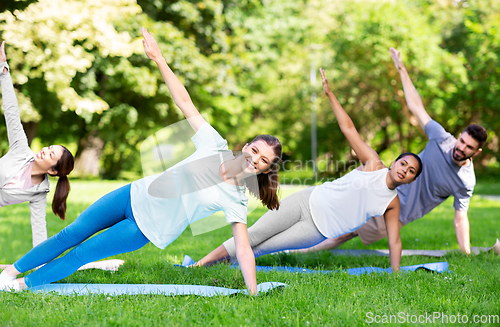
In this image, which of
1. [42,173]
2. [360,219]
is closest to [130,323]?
[42,173]

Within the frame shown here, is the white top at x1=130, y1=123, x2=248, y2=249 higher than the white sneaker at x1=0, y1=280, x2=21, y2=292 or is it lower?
higher

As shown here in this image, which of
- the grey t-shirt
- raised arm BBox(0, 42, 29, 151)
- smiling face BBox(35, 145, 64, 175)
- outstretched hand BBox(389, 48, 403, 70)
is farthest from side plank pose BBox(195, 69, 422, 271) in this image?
raised arm BBox(0, 42, 29, 151)

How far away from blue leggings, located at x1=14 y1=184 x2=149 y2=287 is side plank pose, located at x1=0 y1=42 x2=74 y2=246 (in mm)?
562

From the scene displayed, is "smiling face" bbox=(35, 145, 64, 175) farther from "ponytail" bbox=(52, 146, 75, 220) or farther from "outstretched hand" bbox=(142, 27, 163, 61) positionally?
"outstretched hand" bbox=(142, 27, 163, 61)

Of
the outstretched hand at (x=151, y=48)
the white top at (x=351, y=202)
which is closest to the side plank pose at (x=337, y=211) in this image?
the white top at (x=351, y=202)

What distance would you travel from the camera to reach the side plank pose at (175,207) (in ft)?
10.9

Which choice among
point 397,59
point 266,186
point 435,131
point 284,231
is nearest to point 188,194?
point 266,186

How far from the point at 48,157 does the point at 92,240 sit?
107 centimetres

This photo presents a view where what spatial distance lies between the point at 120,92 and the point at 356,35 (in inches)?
429

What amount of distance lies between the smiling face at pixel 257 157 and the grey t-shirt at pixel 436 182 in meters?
2.49

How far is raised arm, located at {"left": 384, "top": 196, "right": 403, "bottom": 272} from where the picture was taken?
4.31 metres

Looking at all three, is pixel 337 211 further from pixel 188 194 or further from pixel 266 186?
pixel 188 194

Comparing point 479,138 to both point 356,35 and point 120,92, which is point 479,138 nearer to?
point 356,35

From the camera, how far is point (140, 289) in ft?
11.9
